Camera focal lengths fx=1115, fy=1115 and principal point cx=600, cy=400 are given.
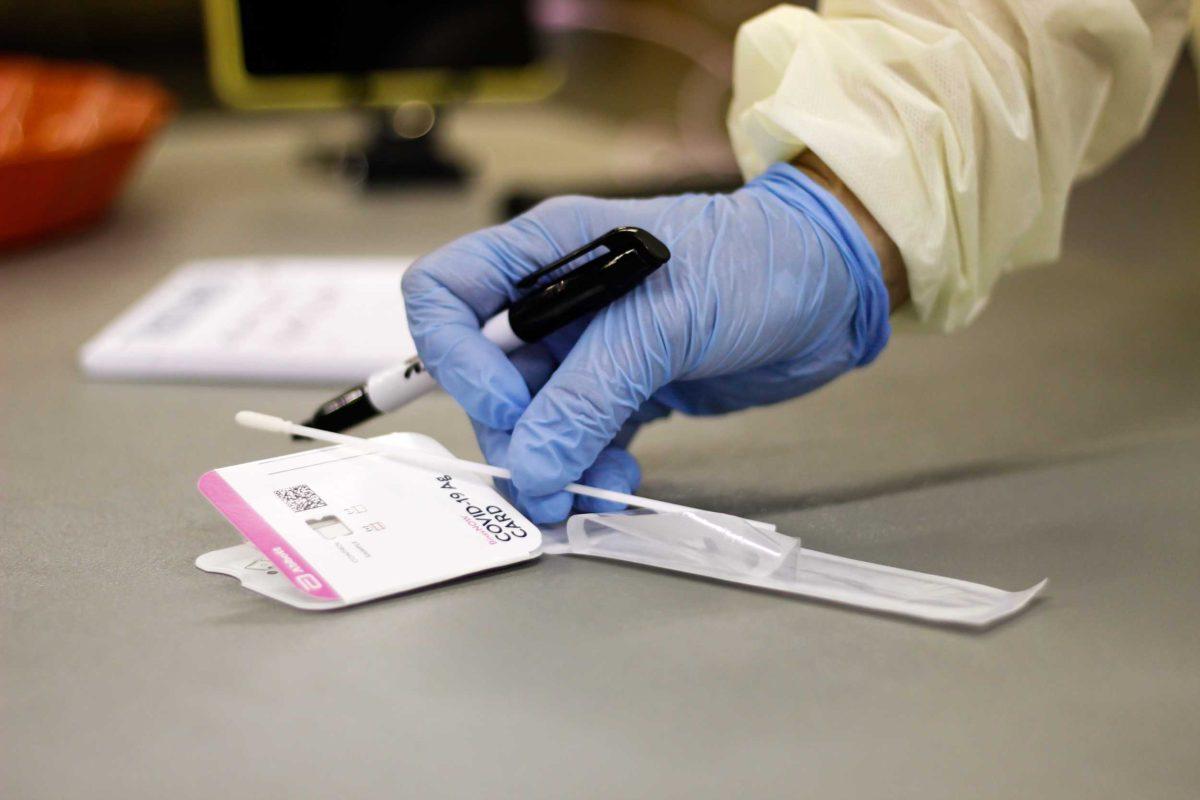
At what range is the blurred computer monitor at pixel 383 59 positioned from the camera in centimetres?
136

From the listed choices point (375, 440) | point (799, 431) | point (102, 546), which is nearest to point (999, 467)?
point (799, 431)

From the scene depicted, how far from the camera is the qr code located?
21.5 inches

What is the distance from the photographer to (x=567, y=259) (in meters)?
0.58

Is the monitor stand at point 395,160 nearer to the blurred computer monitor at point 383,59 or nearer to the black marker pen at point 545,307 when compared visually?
the blurred computer monitor at point 383,59

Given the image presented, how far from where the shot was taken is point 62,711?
445 mm

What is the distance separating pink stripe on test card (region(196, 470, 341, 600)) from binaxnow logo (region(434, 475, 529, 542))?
0.28 ft

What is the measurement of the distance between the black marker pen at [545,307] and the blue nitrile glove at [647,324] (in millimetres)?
18

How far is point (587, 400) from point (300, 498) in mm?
151

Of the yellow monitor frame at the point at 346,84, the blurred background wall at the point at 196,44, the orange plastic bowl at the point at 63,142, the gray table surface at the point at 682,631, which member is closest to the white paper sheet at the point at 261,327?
the gray table surface at the point at 682,631

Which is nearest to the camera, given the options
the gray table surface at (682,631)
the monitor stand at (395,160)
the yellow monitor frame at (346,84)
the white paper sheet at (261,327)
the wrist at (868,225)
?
the gray table surface at (682,631)

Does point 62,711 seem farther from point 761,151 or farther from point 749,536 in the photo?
point 761,151

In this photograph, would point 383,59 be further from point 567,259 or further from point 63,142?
point 567,259

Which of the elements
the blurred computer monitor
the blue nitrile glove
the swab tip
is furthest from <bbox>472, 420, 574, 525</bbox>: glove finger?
the blurred computer monitor

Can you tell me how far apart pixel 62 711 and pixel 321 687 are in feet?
0.33
